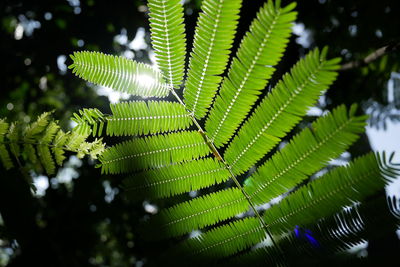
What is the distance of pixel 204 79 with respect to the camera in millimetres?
976

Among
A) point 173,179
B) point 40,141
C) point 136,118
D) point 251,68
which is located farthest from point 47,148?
point 251,68

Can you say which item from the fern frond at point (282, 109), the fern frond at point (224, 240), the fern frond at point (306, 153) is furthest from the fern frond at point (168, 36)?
the fern frond at point (224, 240)

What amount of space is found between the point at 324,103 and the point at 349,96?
1.12 ft

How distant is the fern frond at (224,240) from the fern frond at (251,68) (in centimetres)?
32

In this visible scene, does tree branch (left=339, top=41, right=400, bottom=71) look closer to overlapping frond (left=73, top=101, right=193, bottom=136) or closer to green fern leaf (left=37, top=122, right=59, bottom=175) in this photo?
overlapping frond (left=73, top=101, right=193, bottom=136)

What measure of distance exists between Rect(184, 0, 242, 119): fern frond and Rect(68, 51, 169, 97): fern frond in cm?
17

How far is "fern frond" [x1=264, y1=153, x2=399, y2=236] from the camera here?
32.8 inches

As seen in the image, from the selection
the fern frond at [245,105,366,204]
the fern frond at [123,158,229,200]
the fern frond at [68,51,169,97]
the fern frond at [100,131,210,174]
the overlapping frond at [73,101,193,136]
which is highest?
the fern frond at [68,51,169,97]

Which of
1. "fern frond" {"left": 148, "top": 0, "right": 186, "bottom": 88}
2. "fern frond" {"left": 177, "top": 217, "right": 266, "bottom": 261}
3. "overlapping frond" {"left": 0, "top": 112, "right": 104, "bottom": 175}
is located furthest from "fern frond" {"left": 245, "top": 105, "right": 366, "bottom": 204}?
"overlapping frond" {"left": 0, "top": 112, "right": 104, "bottom": 175}

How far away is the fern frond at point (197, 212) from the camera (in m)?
1.06

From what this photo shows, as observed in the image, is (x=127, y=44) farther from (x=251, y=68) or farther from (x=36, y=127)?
(x=251, y=68)

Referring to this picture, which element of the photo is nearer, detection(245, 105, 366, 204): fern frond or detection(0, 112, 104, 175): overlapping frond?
detection(245, 105, 366, 204): fern frond

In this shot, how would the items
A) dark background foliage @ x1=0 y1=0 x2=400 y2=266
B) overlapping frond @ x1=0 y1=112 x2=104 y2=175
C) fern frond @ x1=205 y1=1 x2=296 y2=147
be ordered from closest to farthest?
fern frond @ x1=205 y1=1 x2=296 y2=147 → overlapping frond @ x1=0 y1=112 x2=104 y2=175 → dark background foliage @ x1=0 y1=0 x2=400 y2=266

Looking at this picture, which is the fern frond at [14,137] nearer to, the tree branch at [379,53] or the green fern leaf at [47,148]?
the green fern leaf at [47,148]
